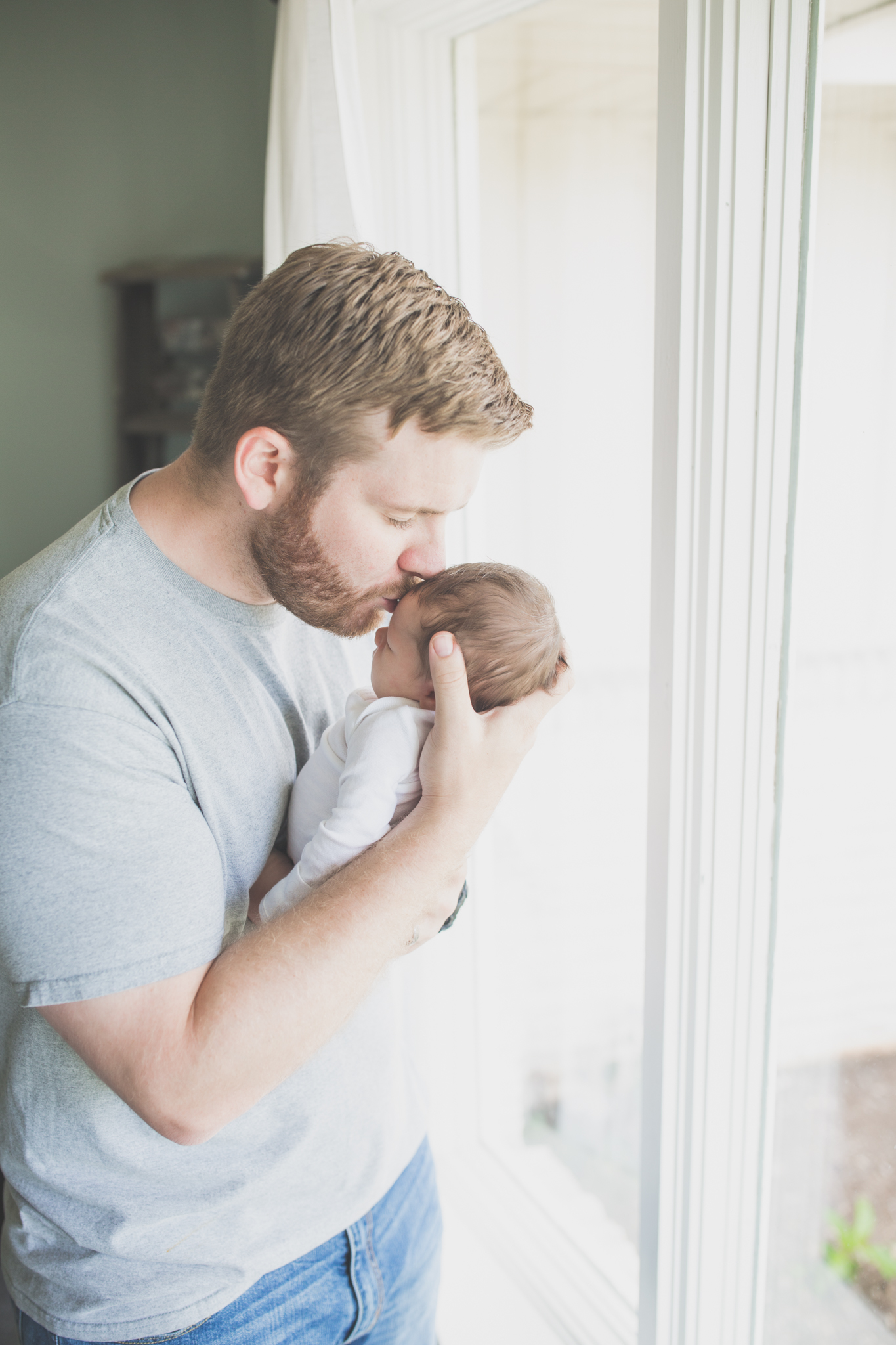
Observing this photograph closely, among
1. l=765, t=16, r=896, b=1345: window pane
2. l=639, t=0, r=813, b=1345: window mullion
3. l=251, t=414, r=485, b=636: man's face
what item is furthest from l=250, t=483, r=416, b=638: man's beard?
l=765, t=16, r=896, b=1345: window pane

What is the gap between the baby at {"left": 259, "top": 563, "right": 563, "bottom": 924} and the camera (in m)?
0.98

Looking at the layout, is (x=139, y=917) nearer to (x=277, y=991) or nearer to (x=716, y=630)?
(x=277, y=991)

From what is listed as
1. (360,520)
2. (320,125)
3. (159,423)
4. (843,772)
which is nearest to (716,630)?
(843,772)

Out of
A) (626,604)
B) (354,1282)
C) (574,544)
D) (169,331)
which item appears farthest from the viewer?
(169,331)

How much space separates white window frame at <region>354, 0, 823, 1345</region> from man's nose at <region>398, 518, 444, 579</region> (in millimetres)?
287

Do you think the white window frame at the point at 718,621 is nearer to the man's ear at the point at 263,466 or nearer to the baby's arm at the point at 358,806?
the baby's arm at the point at 358,806

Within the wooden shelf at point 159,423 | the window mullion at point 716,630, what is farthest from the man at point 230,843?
the wooden shelf at point 159,423

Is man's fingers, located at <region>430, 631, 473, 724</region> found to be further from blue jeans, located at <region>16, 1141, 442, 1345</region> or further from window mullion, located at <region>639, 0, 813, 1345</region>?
blue jeans, located at <region>16, 1141, 442, 1345</region>

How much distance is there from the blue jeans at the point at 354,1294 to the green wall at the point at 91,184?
6.76ft

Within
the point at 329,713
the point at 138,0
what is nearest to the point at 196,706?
the point at 329,713

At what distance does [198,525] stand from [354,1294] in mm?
945

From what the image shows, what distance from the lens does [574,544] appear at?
1791mm

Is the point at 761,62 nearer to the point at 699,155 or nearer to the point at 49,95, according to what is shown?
the point at 699,155

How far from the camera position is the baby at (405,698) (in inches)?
38.7
